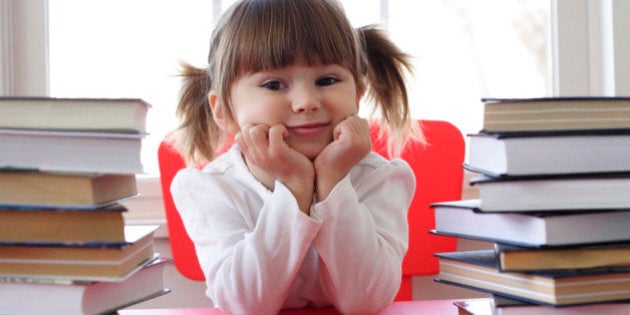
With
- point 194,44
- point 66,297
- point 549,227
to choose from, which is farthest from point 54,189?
point 194,44

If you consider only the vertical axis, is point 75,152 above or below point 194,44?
below

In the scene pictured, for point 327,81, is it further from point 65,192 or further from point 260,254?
point 65,192

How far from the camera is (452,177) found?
1.50m

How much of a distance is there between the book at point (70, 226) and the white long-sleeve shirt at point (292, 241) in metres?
0.23

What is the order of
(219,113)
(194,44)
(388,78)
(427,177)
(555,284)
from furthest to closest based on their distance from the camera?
(194,44)
(427,177)
(388,78)
(219,113)
(555,284)

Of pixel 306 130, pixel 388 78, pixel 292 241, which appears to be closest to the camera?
pixel 292 241

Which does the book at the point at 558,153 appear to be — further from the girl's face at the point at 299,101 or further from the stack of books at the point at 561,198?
the girl's face at the point at 299,101

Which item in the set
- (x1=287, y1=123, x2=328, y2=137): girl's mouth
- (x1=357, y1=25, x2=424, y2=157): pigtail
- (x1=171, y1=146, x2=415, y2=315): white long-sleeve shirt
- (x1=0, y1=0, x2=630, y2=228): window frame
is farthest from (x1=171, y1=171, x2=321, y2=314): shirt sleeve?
(x1=0, y1=0, x2=630, y2=228): window frame

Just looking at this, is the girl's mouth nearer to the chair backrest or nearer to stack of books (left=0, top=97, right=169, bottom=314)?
stack of books (left=0, top=97, right=169, bottom=314)

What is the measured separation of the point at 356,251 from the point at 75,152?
40cm

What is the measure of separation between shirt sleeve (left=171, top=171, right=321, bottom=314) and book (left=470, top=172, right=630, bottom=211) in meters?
0.28

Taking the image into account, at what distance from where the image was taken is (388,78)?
1333 mm

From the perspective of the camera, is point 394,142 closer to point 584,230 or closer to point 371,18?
point 371,18

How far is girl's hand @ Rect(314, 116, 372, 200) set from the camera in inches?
39.4
